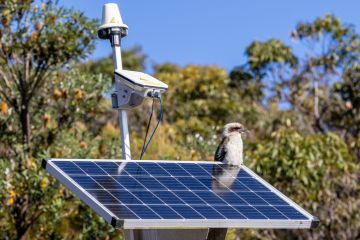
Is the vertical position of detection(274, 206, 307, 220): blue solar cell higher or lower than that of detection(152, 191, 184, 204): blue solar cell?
lower

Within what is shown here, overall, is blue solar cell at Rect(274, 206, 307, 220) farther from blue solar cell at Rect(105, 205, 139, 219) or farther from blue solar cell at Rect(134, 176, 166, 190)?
blue solar cell at Rect(105, 205, 139, 219)

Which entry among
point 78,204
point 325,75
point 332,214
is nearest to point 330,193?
point 332,214

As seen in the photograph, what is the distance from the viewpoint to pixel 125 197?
8945 millimetres

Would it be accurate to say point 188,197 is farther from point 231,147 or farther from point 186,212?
point 231,147

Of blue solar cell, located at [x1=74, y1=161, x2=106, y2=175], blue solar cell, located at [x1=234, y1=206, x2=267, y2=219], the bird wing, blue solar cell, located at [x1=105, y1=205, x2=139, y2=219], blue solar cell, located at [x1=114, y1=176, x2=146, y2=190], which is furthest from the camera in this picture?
the bird wing

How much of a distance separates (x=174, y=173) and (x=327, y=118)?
801 inches

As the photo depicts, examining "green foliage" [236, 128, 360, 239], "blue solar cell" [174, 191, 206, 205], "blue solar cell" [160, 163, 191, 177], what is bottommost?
"green foliage" [236, 128, 360, 239]

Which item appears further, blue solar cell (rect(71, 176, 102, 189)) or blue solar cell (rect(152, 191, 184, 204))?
blue solar cell (rect(152, 191, 184, 204))

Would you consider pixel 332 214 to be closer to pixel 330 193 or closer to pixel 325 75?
pixel 330 193

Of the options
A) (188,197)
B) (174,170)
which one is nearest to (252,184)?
(174,170)

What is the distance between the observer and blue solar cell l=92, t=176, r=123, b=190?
9188mm

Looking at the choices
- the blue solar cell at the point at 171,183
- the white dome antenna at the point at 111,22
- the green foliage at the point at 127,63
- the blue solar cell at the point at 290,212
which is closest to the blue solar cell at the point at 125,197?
the blue solar cell at the point at 171,183

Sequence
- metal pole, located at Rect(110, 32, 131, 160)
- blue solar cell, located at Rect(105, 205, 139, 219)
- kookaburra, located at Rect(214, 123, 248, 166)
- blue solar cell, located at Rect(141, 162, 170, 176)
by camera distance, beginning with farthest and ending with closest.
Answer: kookaburra, located at Rect(214, 123, 248, 166) → metal pole, located at Rect(110, 32, 131, 160) → blue solar cell, located at Rect(141, 162, 170, 176) → blue solar cell, located at Rect(105, 205, 139, 219)

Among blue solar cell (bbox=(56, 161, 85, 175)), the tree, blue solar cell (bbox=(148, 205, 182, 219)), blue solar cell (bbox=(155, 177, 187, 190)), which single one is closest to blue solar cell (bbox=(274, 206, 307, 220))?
blue solar cell (bbox=(155, 177, 187, 190))
